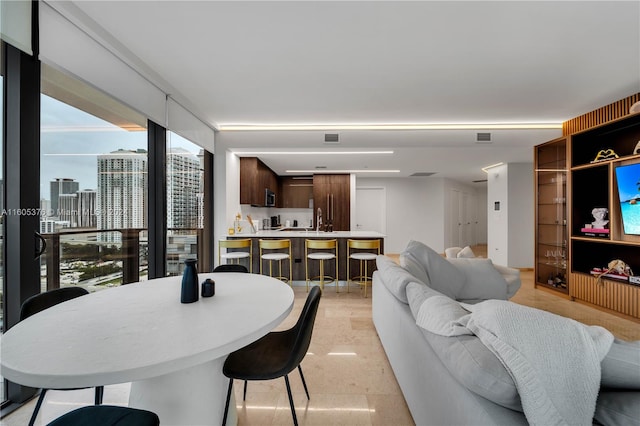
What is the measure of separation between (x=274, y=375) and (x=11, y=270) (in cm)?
186

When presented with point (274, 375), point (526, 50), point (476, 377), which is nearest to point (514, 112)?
point (526, 50)

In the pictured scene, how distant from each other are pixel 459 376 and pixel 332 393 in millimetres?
1243

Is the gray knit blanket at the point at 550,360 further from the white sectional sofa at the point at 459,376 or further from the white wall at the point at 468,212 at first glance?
the white wall at the point at 468,212

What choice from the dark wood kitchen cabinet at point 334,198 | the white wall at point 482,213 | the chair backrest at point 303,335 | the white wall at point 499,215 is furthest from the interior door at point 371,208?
the chair backrest at point 303,335

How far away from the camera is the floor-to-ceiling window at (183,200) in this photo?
3.36 meters

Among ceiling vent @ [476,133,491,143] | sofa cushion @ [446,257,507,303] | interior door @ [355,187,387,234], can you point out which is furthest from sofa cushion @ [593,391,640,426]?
interior door @ [355,187,387,234]

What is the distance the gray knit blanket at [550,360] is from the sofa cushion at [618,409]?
0.09 metres

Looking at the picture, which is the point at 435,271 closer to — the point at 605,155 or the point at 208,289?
the point at 208,289

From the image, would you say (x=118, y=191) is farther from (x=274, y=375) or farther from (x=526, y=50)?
(x=526, y=50)

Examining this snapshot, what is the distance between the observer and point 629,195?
10.5ft

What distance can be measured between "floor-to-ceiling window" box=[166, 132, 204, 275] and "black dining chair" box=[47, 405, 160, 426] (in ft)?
8.30

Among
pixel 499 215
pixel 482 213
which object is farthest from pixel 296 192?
pixel 482 213

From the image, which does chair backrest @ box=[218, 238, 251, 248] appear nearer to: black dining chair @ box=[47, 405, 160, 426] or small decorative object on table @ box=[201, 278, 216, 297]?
small decorative object on table @ box=[201, 278, 216, 297]

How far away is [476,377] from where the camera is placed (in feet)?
3.02
